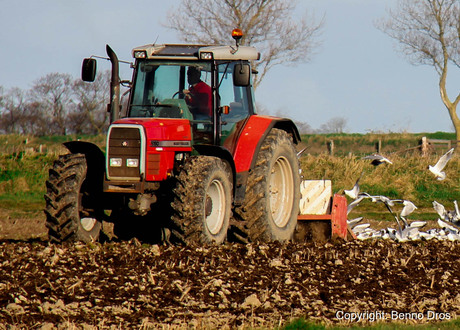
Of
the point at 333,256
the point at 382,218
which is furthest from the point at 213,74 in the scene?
the point at 382,218

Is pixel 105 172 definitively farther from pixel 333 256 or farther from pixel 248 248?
pixel 333 256

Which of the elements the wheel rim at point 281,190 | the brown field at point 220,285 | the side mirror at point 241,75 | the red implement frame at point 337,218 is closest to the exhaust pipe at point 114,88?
the side mirror at point 241,75

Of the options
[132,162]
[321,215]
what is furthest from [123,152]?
[321,215]

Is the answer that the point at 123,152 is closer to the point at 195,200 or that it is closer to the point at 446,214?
the point at 195,200

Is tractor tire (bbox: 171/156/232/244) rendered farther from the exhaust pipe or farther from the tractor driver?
the exhaust pipe

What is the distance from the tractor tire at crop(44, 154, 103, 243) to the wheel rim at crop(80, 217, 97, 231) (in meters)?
0.28

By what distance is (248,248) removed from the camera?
25.9 ft

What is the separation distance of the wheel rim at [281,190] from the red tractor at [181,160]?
3 centimetres

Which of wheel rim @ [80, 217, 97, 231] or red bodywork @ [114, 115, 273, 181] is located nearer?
red bodywork @ [114, 115, 273, 181]

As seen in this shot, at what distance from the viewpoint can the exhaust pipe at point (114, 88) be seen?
8.55 metres

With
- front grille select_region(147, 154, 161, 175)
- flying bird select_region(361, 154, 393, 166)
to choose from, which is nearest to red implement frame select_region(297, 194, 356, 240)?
flying bird select_region(361, 154, 393, 166)

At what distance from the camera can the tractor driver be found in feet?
28.4

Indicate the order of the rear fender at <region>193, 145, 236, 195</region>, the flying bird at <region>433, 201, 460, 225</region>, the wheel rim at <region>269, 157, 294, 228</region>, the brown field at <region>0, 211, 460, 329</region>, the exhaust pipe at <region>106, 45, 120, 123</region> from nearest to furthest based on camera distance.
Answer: the brown field at <region>0, 211, 460, 329</region> < the rear fender at <region>193, 145, 236, 195</region> < the exhaust pipe at <region>106, 45, 120, 123</region> < the wheel rim at <region>269, 157, 294, 228</region> < the flying bird at <region>433, 201, 460, 225</region>

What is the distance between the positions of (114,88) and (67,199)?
1.48 metres
